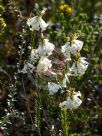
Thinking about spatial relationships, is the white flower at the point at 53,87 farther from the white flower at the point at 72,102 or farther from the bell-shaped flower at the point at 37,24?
the bell-shaped flower at the point at 37,24

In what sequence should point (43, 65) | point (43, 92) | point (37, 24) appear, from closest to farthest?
point (43, 65), point (37, 24), point (43, 92)

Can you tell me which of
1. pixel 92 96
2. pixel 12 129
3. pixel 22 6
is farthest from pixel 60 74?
pixel 22 6

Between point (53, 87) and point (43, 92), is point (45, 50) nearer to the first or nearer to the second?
point (53, 87)

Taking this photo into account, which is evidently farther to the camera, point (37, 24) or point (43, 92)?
point (43, 92)

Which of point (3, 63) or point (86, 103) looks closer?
point (86, 103)

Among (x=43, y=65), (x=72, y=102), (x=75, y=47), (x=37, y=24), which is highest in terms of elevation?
(x=37, y=24)

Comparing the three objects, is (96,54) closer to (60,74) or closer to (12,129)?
(12,129)

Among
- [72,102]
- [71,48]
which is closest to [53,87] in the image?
[72,102]

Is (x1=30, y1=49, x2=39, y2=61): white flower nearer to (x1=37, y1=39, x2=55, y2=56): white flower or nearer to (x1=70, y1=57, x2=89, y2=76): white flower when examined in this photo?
(x1=37, y1=39, x2=55, y2=56): white flower

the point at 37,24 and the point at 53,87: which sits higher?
the point at 37,24

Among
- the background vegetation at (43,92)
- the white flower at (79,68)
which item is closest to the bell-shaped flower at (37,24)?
the white flower at (79,68)

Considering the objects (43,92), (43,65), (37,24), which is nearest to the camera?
(43,65)
